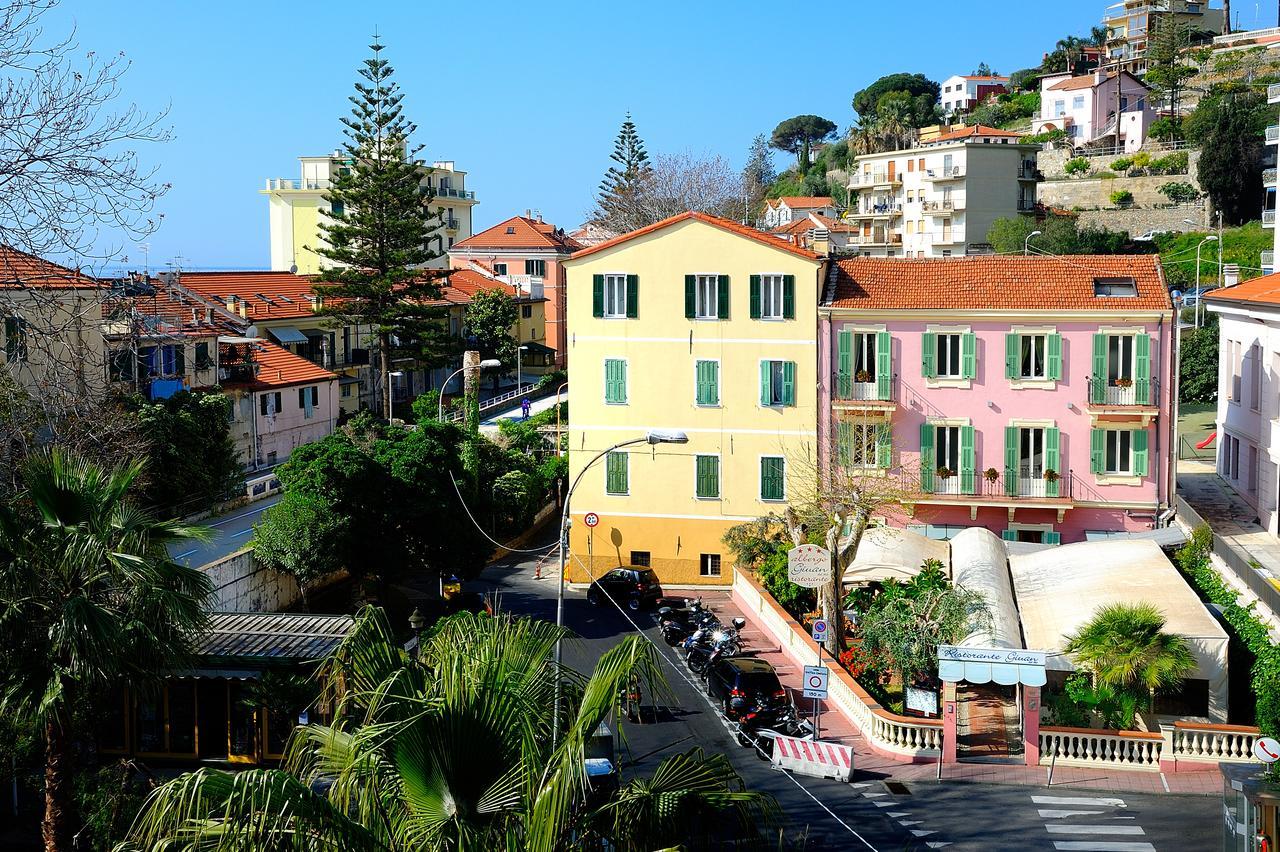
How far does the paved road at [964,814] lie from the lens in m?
19.8

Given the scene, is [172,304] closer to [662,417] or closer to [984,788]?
[662,417]

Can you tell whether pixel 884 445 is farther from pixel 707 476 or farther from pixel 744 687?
pixel 744 687

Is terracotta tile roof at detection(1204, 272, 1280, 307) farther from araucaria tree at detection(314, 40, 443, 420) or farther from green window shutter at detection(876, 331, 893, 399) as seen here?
araucaria tree at detection(314, 40, 443, 420)

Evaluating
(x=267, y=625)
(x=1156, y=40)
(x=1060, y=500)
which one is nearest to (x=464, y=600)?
(x=267, y=625)

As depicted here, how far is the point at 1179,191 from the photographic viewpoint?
88062 millimetres

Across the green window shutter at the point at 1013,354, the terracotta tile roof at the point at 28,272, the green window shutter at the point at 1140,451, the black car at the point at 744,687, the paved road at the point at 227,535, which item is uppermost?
the terracotta tile roof at the point at 28,272

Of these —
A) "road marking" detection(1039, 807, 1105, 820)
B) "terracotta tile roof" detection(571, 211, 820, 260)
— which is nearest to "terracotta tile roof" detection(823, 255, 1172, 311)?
"terracotta tile roof" detection(571, 211, 820, 260)

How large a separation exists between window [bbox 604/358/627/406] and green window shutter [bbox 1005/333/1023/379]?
10457mm

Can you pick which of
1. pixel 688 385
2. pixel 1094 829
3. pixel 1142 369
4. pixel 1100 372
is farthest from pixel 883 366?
pixel 1094 829

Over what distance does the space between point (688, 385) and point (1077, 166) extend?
68379mm

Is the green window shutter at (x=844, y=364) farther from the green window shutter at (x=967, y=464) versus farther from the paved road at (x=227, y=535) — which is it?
the paved road at (x=227, y=535)

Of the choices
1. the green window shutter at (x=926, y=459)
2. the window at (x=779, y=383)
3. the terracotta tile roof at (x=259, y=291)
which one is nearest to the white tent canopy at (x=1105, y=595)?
the green window shutter at (x=926, y=459)

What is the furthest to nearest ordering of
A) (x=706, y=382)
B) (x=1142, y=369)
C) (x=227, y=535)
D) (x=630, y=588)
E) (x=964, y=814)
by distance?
(x=706, y=382) → (x=630, y=588) → (x=1142, y=369) → (x=227, y=535) → (x=964, y=814)

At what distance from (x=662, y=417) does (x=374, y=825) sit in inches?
1159
